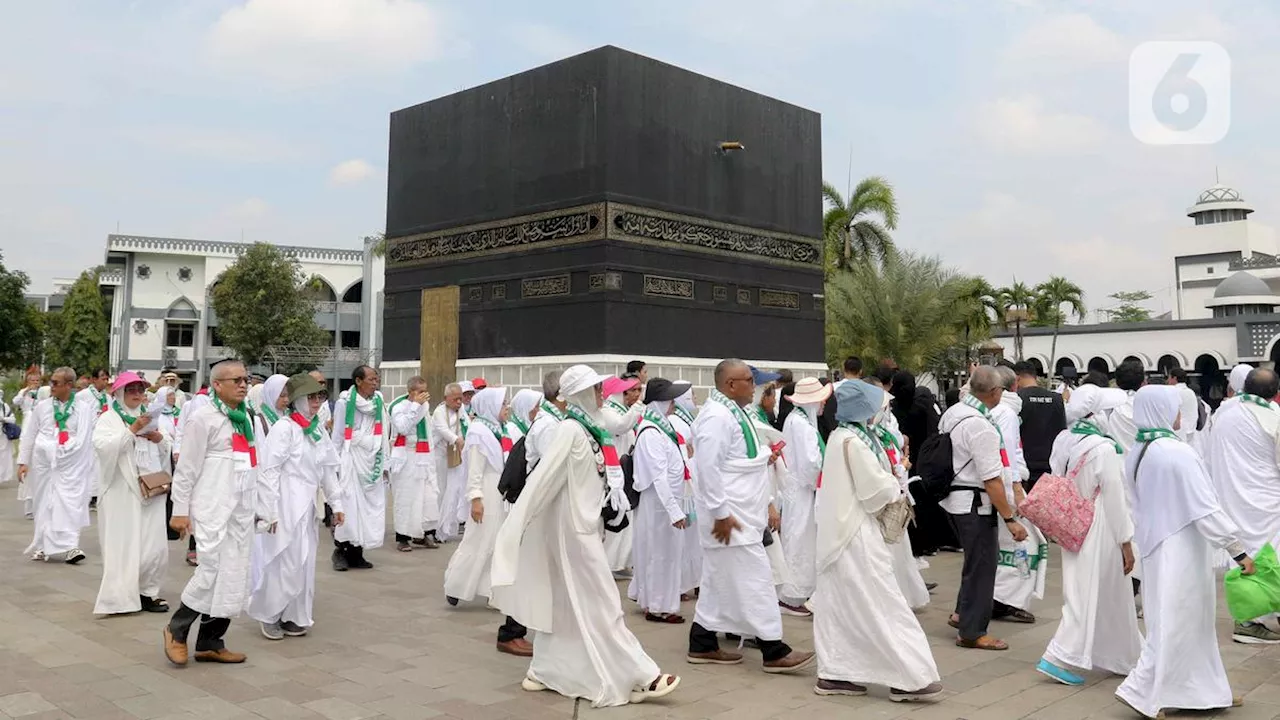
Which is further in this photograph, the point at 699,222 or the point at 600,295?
the point at 699,222

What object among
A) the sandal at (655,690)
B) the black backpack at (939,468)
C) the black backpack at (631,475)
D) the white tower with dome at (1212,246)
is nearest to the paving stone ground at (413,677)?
the sandal at (655,690)

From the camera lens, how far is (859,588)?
15.0 feet

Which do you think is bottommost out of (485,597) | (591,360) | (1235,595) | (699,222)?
(485,597)

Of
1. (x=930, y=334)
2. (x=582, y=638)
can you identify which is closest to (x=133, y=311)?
(x=930, y=334)

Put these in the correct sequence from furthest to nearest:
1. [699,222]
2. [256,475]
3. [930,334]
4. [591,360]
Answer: [930,334], [699,222], [591,360], [256,475]

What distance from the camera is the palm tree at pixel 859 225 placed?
95.3 ft

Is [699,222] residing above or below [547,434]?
above

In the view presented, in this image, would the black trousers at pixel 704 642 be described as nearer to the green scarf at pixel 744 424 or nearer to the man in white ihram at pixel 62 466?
the green scarf at pixel 744 424

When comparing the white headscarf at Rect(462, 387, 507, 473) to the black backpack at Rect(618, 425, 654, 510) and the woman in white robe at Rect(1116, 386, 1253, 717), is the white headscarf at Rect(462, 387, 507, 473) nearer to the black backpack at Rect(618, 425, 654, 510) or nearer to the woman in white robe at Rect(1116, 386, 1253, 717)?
the black backpack at Rect(618, 425, 654, 510)

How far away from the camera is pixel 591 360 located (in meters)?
12.1

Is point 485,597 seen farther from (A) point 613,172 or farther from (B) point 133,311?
(B) point 133,311

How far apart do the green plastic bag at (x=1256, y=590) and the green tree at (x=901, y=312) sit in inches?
780

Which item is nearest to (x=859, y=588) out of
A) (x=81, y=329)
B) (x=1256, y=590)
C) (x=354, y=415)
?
(x=1256, y=590)

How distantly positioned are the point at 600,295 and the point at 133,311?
123 feet
